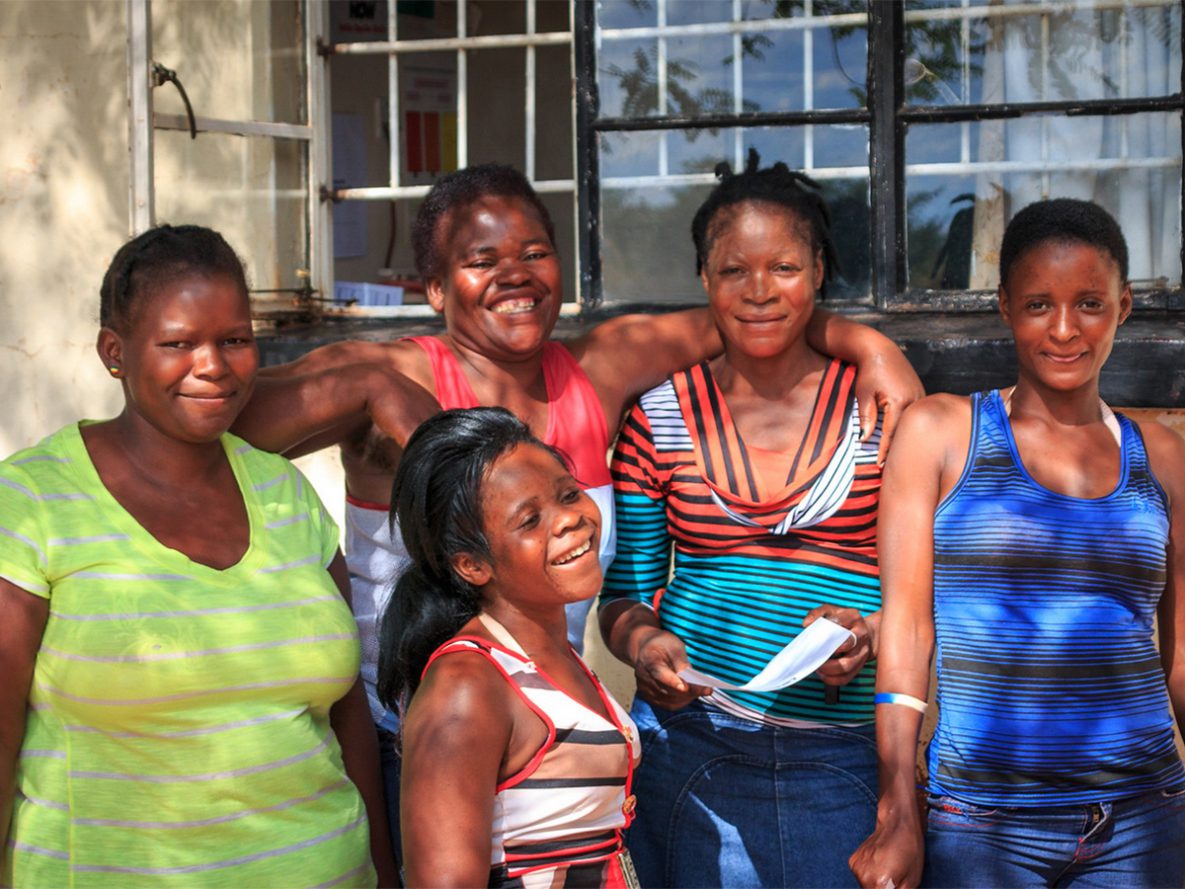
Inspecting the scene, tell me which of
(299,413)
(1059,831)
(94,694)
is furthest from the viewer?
(299,413)

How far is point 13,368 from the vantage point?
14.4 feet

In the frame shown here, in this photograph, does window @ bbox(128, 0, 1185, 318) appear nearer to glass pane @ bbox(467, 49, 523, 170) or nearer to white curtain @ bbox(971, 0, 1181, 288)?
white curtain @ bbox(971, 0, 1181, 288)

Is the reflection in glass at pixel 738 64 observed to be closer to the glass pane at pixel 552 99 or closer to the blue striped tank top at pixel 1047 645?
the blue striped tank top at pixel 1047 645

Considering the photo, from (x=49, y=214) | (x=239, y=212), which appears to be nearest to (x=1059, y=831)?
(x=239, y=212)

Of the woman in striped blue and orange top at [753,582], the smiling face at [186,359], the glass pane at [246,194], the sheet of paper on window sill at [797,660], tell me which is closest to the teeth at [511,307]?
the woman in striped blue and orange top at [753,582]

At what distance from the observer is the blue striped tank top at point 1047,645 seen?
7.35ft

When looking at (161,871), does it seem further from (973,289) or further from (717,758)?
(973,289)

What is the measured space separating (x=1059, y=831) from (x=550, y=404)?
1178 millimetres

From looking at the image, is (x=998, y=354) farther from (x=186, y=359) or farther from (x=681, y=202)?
(x=186, y=359)

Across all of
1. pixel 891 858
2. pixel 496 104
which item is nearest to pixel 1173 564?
pixel 891 858

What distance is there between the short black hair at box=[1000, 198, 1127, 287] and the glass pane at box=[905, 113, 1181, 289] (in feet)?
4.37

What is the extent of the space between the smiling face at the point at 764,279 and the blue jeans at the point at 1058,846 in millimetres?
900

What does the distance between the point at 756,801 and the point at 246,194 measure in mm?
2602

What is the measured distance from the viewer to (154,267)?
2211 mm
